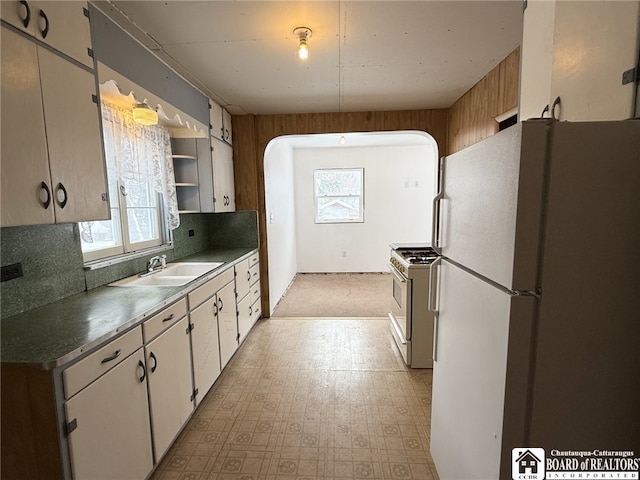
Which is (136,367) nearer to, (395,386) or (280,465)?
(280,465)

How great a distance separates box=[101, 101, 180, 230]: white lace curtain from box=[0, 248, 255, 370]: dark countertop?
→ 92 cm

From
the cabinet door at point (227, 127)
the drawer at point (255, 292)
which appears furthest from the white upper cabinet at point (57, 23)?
the drawer at point (255, 292)

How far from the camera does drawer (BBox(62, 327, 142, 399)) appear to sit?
110cm

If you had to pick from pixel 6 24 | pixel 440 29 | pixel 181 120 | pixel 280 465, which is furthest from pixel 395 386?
pixel 6 24

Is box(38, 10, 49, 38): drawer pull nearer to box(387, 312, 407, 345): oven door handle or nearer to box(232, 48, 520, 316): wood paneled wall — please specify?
box(232, 48, 520, 316): wood paneled wall

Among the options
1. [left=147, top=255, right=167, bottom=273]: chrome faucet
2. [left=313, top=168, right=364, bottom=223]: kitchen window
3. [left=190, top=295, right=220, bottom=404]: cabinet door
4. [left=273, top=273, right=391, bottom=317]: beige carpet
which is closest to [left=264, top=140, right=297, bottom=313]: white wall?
[left=273, top=273, right=391, bottom=317]: beige carpet

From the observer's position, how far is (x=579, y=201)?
83 cm

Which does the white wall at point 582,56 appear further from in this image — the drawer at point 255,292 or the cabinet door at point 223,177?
the drawer at point 255,292

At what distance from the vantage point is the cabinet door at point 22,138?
3.66 feet

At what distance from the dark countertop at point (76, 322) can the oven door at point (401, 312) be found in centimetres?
178

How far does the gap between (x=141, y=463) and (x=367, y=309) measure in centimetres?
318


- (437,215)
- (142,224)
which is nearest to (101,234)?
(142,224)

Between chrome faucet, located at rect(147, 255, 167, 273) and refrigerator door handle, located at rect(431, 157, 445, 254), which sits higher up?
refrigerator door handle, located at rect(431, 157, 445, 254)

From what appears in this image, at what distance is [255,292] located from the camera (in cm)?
366
